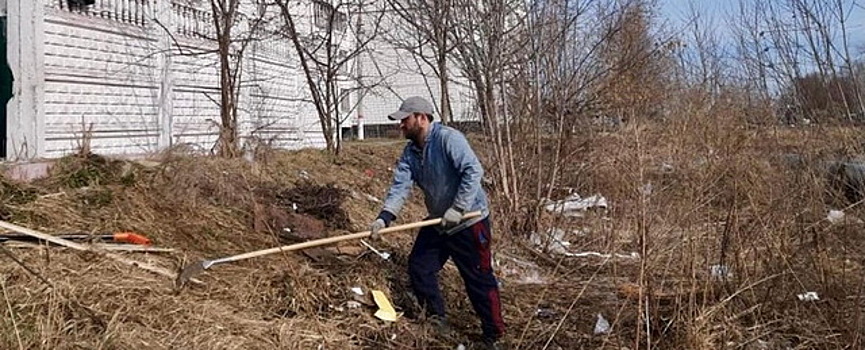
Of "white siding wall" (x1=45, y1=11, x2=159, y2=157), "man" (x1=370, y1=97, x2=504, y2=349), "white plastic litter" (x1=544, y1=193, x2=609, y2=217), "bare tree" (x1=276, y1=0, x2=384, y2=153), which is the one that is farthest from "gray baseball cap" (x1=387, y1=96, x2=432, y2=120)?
"bare tree" (x1=276, y1=0, x2=384, y2=153)

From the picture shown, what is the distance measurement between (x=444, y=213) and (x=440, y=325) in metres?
0.66

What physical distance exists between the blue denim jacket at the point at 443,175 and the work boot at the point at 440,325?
1.91 feet

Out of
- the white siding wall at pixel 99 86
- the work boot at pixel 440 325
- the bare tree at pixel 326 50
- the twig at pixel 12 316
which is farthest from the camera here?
the bare tree at pixel 326 50

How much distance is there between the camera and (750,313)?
13.3 feet

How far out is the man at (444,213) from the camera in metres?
4.12

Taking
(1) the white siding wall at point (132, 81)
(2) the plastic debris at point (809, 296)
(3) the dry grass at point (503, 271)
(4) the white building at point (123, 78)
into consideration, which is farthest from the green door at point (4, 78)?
(2) the plastic debris at point (809, 296)

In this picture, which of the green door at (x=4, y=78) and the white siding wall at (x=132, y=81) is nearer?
the green door at (x=4, y=78)

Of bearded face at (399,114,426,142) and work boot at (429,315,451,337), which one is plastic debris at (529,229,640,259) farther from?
bearded face at (399,114,426,142)

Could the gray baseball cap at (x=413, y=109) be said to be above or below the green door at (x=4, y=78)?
below

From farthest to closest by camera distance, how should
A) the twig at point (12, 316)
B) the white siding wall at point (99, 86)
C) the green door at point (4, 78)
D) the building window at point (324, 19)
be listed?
the building window at point (324, 19) → the white siding wall at point (99, 86) → the green door at point (4, 78) → the twig at point (12, 316)

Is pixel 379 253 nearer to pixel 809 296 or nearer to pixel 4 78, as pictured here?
pixel 809 296

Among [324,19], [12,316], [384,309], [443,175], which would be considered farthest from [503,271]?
[324,19]

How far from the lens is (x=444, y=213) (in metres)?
4.28

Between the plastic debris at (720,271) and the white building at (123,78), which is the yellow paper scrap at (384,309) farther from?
the white building at (123,78)
